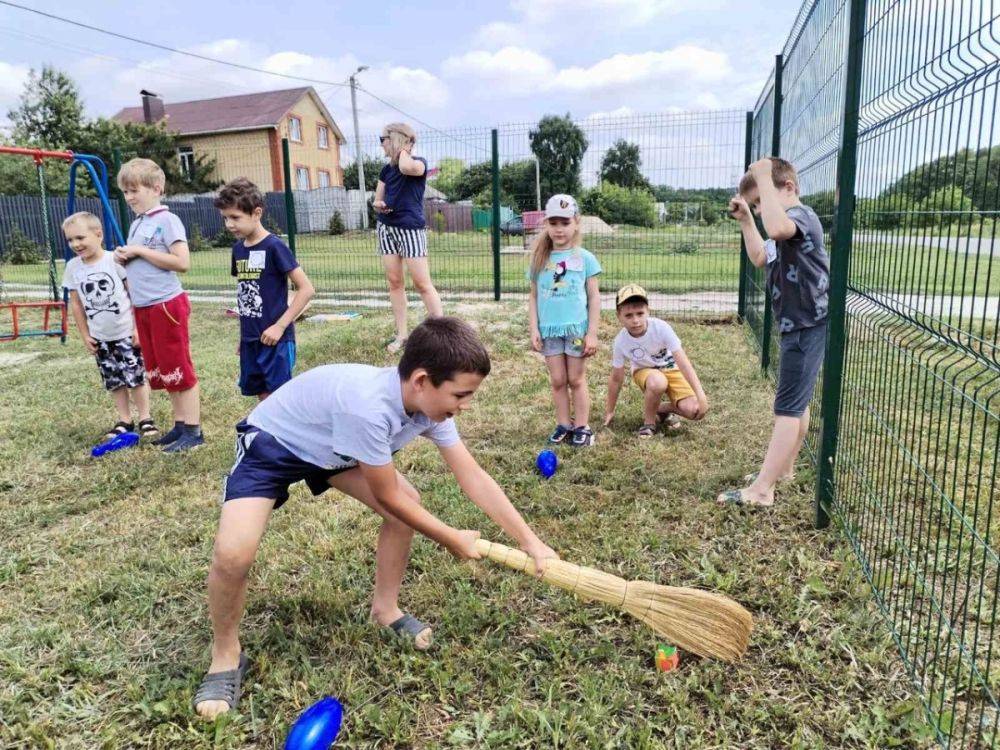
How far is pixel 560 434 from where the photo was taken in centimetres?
461

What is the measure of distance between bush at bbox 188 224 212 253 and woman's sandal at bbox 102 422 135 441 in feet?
66.8

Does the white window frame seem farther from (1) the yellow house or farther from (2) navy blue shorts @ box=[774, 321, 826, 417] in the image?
(2) navy blue shorts @ box=[774, 321, 826, 417]

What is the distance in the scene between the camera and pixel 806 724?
2156 mm

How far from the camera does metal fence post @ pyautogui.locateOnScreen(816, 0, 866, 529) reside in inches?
109

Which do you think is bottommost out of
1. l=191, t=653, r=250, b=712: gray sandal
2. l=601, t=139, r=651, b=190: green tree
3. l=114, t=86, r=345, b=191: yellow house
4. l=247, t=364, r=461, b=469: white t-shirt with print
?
l=191, t=653, r=250, b=712: gray sandal

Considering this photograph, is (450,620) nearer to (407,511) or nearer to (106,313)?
(407,511)

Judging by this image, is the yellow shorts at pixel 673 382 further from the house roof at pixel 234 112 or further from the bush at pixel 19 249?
the house roof at pixel 234 112

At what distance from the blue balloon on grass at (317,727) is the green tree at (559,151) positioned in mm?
8040

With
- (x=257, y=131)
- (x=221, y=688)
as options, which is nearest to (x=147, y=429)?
(x=221, y=688)

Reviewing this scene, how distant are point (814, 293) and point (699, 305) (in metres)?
6.35

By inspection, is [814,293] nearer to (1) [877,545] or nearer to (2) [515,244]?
(1) [877,545]

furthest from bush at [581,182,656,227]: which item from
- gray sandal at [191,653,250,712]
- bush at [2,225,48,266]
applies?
bush at [2,225,48,266]

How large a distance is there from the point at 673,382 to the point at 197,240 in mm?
22680

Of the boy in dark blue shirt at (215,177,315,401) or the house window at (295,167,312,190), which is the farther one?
the house window at (295,167,312,190)
